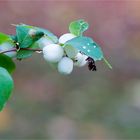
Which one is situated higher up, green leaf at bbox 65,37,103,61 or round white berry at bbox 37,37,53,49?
round white berry at bbox 37,37,53,49

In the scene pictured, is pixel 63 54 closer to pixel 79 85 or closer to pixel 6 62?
Answer: pixel 6 62

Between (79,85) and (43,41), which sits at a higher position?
(79,85)

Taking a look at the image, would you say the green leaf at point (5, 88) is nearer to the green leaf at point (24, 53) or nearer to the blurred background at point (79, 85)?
the green leaf at point (24, 53)

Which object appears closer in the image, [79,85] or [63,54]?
[63,54]

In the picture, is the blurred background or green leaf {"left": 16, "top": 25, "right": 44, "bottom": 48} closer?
green leaf {"left": 16, "top": 25, "right": 44, "bottom": 48}

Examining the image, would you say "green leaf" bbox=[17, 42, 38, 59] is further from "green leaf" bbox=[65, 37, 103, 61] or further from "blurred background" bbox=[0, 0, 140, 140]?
"blurred background" bbox=[0, 0, 140, 140]

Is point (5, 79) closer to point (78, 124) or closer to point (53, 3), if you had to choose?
point (78, 124)

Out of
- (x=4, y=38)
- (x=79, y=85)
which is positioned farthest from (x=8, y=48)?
(x=79, y=85)

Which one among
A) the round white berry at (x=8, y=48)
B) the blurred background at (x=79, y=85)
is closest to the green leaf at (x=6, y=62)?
the round white berry at (x=8, y=48)

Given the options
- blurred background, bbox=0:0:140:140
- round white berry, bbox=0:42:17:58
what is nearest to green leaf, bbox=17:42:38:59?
round white berry, bbox=0:42:17:58
